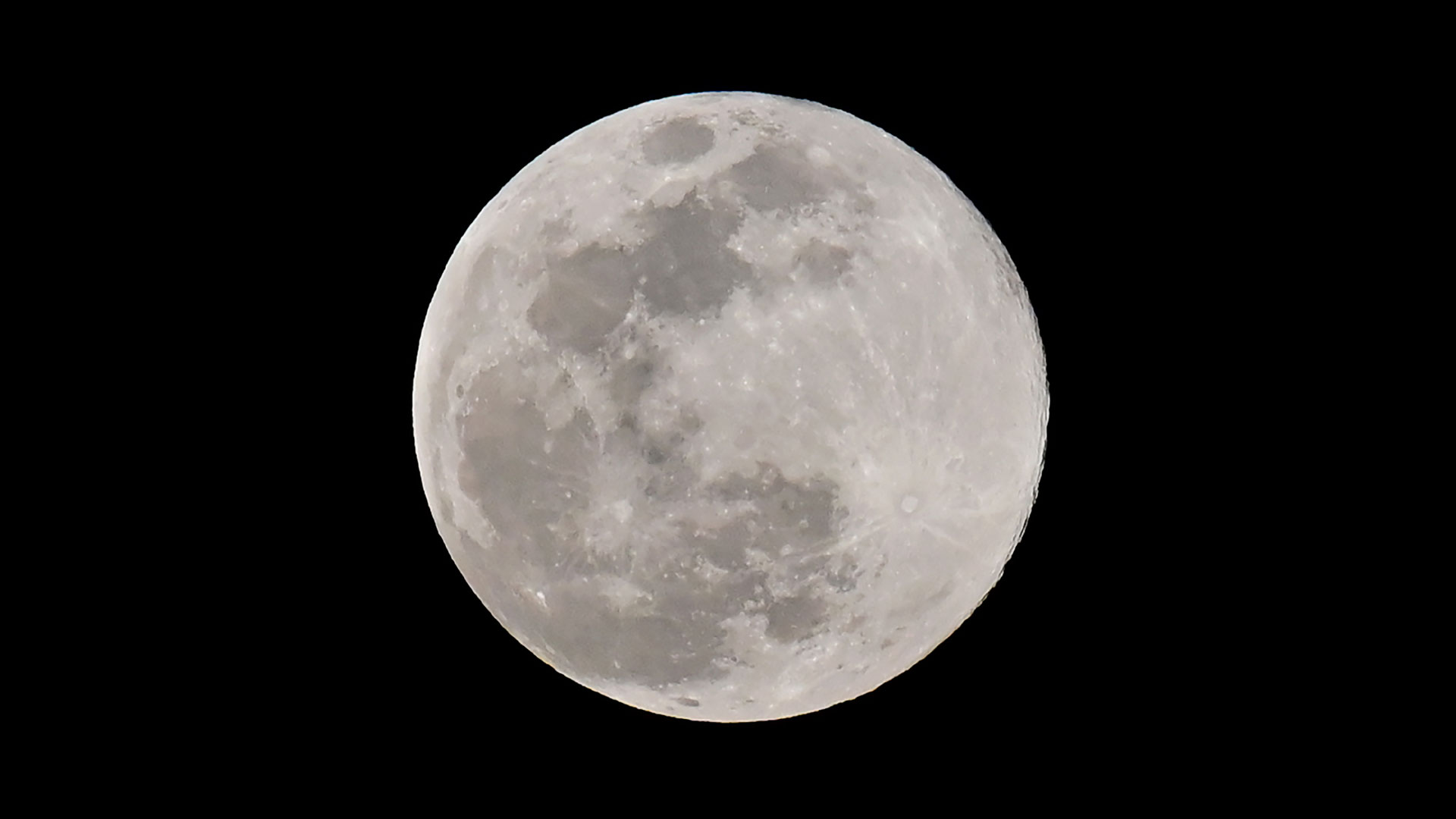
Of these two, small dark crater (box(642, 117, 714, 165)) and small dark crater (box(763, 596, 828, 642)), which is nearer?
small dark crater (box(763, 596, 828, 642))

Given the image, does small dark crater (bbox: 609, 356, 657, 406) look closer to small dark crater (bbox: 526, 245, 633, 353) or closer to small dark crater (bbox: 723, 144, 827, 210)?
small dark crater (bbox: 526, 245, 633, 353)

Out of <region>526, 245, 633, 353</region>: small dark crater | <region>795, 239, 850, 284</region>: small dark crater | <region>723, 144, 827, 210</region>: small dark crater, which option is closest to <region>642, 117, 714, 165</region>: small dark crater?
<region>723, 144, 827, 210</region>: small dark crater

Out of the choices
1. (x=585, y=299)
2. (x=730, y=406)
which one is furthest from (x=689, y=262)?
(x=730, y=406)

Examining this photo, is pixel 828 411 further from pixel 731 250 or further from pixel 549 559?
pixel 549 559

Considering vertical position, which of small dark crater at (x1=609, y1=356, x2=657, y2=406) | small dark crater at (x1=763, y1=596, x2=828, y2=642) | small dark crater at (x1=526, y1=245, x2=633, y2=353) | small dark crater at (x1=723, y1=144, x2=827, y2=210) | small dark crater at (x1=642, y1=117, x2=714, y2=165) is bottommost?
small dark crater at (x1=763, y1=596, x2=828, y2=642)

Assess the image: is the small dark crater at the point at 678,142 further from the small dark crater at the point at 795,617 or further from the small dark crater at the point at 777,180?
the small dark crater at the point at 795,617
